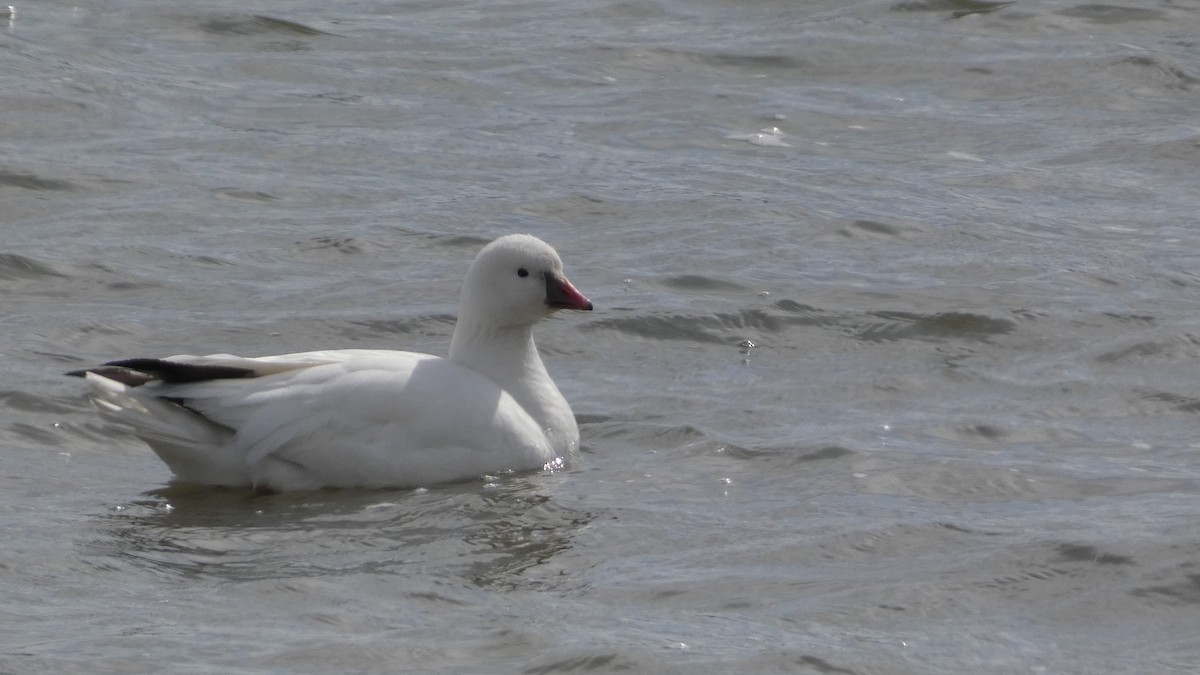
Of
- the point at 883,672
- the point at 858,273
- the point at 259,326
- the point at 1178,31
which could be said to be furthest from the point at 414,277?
the point at 1178,31

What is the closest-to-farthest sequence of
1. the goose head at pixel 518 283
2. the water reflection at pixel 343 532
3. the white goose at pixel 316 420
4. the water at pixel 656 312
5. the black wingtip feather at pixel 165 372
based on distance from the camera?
the water at pixel 656 312 → the water reflection at pixel 343 532 → the black wingtip feather at pixel 165 372 → the white goose at pixel 316 420 → the goose head at pixel 518 283

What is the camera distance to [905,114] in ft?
48.0

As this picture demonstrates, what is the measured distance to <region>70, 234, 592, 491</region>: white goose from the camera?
26.3 ft

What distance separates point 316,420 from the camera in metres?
8.09

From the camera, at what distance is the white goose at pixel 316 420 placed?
315 inches

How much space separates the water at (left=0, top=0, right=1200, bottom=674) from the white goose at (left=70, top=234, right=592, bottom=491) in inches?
5.9

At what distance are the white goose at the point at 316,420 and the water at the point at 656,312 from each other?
150 mm

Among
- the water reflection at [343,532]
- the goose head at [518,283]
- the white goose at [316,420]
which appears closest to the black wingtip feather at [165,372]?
the white goose at [316,420]

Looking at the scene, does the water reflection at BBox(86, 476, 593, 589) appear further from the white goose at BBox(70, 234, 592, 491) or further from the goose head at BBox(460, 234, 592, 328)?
the goose head at BBox(460, 234, 592, 328)

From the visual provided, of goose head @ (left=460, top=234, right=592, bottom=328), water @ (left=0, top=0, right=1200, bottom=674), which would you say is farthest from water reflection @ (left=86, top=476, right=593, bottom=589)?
goose head @ (left=460, top=234, right=592, bottom=328)

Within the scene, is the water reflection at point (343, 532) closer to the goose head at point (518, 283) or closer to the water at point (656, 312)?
the water at point (656, 312)

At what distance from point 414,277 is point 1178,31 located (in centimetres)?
837

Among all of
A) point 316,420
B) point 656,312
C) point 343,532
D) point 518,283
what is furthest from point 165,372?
point 656,312

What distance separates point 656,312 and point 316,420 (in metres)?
2.88
